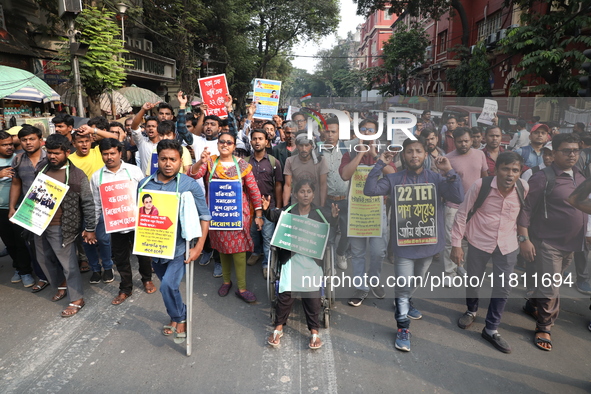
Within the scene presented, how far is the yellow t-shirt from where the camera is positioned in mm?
4680

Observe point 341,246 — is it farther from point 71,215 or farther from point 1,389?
point 1,389

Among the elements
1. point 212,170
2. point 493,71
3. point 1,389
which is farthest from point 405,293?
point 493,71

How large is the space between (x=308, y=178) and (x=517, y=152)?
187 centimetres

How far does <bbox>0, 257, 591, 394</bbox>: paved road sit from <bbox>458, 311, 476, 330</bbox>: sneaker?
0.07 metres

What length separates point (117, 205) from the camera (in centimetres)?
407

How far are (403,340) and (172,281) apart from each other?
1996 millimetres

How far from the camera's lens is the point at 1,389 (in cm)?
297

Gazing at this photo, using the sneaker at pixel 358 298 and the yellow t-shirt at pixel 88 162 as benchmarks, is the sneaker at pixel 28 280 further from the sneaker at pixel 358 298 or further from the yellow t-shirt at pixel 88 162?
the sneaker at pixel 358 298

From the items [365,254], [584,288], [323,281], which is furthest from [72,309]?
[584,288]

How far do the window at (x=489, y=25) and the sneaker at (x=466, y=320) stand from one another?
20522mm

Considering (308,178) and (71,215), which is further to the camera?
(71,215)

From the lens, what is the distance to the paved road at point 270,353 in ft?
9.96

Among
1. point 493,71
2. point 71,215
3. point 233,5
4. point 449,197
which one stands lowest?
point 71,215

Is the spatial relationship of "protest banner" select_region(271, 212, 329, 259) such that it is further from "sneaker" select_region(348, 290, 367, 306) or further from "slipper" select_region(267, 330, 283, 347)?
"sneaker" select_region(348, 290, 367, 306)
